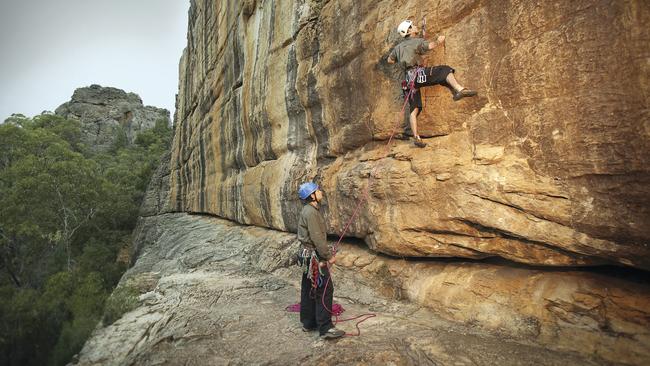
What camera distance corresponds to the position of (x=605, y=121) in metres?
3.72

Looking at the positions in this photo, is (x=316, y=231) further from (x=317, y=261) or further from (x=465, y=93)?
(x=465, y=93)

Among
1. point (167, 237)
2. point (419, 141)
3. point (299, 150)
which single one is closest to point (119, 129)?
point (167, 237)

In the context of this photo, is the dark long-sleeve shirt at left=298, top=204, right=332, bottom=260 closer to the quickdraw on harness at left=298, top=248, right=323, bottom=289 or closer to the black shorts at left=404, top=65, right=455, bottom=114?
the quickdraw on harness at left=298, top=248, right=323, bottom=289

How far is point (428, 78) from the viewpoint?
200 inches

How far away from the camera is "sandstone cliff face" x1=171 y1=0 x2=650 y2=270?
366 centimetres

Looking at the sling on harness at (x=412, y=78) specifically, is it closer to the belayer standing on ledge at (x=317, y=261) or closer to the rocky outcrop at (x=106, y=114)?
the belayer standing on ledge at (x=317, y=261)

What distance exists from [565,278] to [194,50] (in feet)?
69.3

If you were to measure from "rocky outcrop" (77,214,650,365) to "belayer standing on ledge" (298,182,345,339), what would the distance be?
258 mm

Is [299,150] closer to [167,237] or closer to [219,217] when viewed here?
[219,217]

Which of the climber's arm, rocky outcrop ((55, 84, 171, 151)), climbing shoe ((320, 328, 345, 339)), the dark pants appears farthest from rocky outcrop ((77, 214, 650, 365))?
rocky outcrop ((55, 84, 171, 151))

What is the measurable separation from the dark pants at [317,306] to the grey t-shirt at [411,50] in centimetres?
313

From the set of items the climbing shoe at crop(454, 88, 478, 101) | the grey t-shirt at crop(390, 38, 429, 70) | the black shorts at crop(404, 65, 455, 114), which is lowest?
the climbing shoe at crop(454, 88, 478, 101)

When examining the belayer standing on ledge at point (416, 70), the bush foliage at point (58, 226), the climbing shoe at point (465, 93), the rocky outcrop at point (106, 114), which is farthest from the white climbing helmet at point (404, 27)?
the rocky outcrop at point (106, 114)

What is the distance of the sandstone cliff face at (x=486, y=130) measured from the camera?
366 cm
